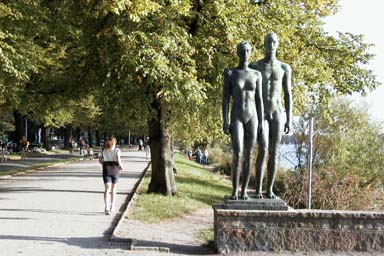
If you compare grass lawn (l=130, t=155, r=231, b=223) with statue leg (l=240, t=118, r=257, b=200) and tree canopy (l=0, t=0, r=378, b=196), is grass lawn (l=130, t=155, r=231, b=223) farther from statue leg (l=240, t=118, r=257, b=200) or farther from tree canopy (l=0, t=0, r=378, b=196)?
statue leg (l=240, t=118, r=257, b=200)

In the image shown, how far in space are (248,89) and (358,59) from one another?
11.4 metres

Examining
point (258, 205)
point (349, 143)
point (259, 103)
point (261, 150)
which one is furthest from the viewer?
point (349, 143)

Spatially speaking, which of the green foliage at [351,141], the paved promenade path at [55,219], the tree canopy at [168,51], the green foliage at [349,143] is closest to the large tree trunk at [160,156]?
the tree canopy at [168,51]

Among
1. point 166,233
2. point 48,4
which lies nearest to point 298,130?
point 48,4

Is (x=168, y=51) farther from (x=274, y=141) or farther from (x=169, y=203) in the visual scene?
(x=274, y=141)

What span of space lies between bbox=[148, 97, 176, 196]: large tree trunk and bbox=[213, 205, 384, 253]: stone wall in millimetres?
8119

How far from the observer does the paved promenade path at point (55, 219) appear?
925 cm

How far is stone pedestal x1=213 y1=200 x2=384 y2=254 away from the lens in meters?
8.85

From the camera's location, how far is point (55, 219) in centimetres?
1229

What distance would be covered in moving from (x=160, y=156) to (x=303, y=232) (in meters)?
8.90

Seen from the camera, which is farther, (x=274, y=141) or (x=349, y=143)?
(x=349, y=143)

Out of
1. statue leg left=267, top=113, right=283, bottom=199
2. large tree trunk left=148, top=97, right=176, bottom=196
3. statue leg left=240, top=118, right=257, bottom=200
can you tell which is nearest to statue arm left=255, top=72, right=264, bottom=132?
statue leg left=240, top=118, right=257, bottom=200

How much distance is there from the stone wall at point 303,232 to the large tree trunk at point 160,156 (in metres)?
8.12

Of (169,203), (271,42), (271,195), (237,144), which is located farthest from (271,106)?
(169,203)
